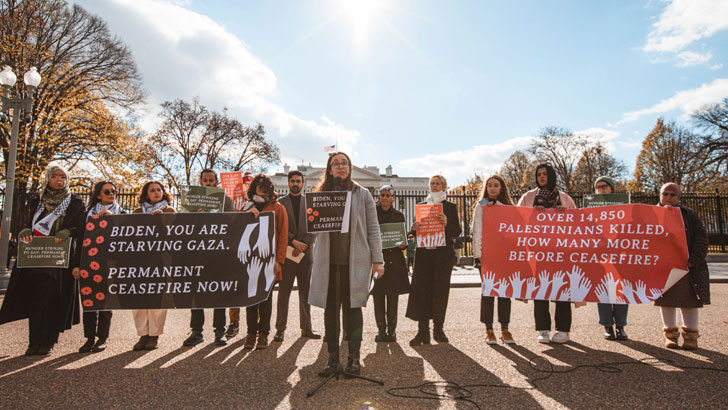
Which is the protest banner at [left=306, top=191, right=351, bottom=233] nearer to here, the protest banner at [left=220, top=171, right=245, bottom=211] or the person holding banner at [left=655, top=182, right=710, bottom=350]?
the protest banner at [left=220, top=171, right=245, bottom=211]

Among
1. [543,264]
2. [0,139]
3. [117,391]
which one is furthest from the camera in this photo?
[0,139]

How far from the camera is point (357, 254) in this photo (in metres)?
3.61

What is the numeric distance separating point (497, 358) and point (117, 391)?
3534 millimetres

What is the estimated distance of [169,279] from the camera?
4320 millimetres

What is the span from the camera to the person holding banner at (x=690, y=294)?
14.6ft

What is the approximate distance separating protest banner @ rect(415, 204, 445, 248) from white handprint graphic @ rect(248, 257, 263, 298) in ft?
6.66

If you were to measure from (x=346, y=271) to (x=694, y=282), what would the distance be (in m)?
4.07

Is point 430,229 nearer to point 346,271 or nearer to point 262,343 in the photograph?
point 346,271

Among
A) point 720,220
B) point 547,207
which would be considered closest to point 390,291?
point 547,207

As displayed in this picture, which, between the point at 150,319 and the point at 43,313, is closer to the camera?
the point at 43,313

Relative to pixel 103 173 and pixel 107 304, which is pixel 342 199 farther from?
pixel 103 173

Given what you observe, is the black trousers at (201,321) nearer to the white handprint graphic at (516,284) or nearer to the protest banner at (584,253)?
the protest banner at (584,253)

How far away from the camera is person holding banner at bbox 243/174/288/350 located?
4.60 meters

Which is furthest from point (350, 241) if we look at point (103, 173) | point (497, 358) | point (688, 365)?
point (103, 173)
